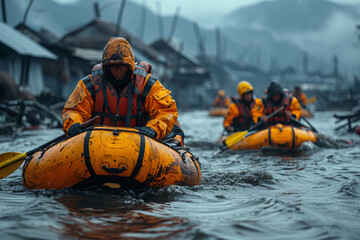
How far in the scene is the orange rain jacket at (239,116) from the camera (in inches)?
440

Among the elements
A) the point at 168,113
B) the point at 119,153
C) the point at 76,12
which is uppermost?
the point at 76,12

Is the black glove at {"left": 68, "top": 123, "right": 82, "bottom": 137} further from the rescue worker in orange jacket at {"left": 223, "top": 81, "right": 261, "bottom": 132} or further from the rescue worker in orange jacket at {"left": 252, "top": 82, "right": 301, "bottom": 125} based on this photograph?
the rescue worker in orange jacket at {"left": 223, "top": 81, "right": 261, "bottom": 132}

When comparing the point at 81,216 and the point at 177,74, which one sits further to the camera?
the point at 177,74

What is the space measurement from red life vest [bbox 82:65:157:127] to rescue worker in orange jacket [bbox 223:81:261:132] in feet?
20.0

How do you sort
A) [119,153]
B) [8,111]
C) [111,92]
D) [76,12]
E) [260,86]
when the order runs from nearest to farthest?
[119,153] < [111,92] < [8,111] < [260,86] < [76,12]

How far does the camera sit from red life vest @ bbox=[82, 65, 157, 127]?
5.27 metres

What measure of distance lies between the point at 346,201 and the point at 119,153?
2448 millimetres

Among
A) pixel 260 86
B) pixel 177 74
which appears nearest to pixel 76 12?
pixel 260 86

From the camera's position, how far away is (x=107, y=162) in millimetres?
4383

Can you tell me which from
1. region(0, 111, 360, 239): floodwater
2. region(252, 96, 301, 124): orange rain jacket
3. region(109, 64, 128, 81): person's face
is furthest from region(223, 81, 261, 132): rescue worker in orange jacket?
region(109, 64, 128, 81): person's face

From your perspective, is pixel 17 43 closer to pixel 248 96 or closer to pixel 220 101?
pixel 248 96

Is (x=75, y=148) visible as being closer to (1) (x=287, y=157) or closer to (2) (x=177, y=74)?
(1) (x=287, y=157)

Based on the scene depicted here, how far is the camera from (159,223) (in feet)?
12.0

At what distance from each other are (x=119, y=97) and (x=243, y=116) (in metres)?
6.36
